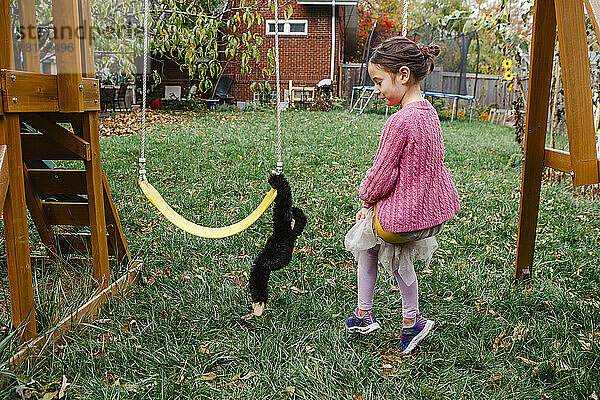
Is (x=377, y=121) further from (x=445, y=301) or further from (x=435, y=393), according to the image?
(x=435, y=393)

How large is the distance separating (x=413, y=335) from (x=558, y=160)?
55.5 inches

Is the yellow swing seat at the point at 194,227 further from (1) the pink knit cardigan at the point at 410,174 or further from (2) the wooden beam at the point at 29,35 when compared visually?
(2) the wooden beam at the point at 29,35

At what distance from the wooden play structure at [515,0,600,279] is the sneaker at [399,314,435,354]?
3.68 ft

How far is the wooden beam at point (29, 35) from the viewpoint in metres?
3.45

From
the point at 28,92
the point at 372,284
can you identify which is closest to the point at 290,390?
the point at 372,284

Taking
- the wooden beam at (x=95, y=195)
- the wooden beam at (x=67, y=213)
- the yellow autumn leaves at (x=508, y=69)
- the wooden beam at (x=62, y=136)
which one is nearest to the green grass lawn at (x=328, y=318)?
the wooden beam at (x=95, y=195)

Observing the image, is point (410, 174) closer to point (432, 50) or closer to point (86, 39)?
point (432, 50)

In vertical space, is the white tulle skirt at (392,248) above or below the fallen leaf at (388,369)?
above

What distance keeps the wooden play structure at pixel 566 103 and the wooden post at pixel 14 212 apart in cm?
261

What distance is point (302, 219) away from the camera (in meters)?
3.22

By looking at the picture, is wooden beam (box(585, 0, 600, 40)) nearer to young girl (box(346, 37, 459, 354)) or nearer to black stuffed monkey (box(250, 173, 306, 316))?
young girl (box(346, 37, 459, 354))

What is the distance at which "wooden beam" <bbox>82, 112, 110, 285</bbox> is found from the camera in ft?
10.5

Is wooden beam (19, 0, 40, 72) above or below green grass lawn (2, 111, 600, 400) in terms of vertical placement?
above

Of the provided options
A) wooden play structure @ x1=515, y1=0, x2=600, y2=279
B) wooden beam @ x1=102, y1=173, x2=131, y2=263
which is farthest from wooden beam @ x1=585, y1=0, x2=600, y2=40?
→ wooden beam @ x1=102, y1=173, x2=131, y2=263
